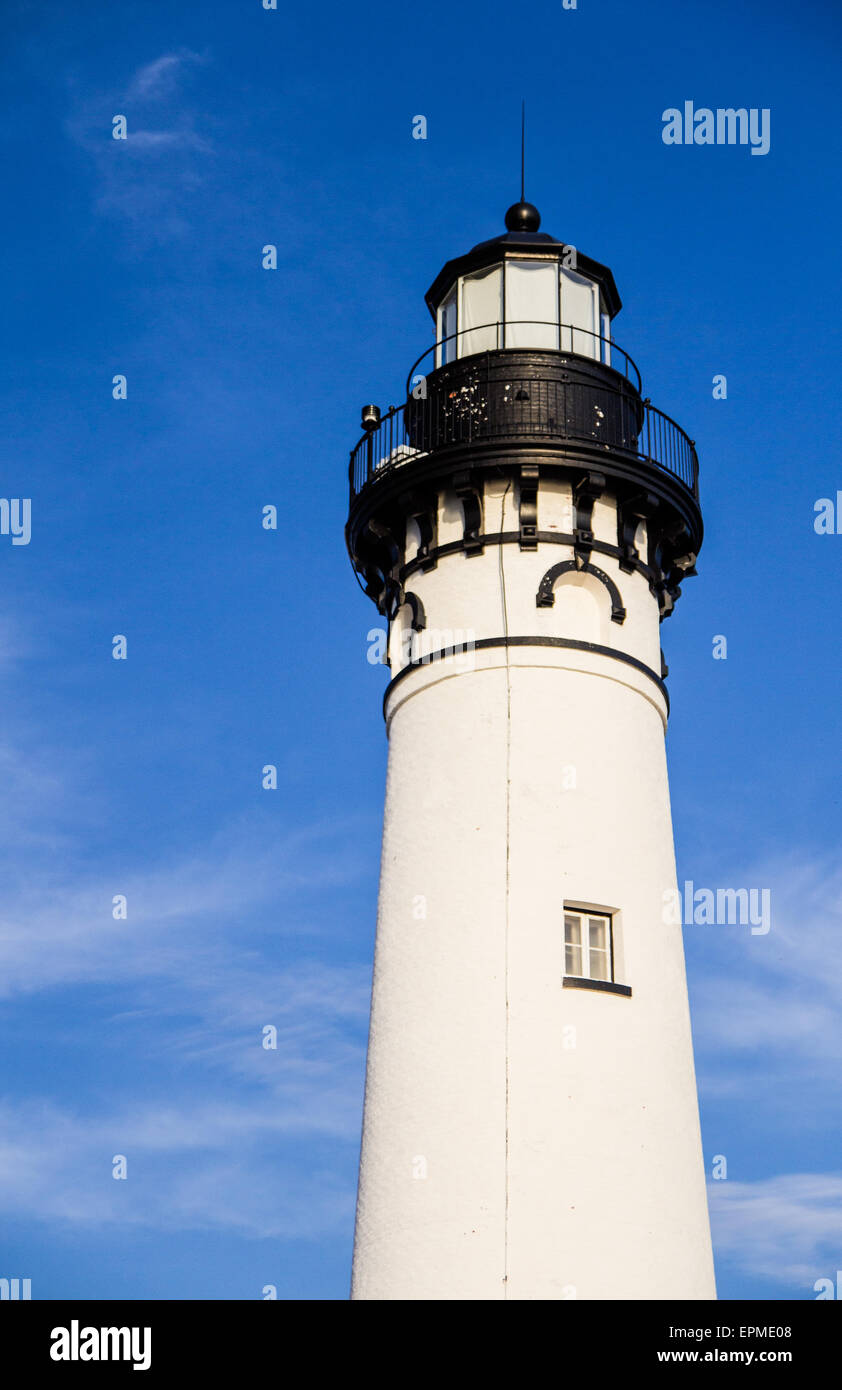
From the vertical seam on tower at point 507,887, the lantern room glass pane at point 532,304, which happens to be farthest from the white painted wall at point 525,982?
the lantern room glass pane at point 532,304

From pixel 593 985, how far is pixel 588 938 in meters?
0.71

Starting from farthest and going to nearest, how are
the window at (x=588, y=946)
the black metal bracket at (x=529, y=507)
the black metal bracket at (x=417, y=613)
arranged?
the black metal bracket at (x=417, y=613)
the black metal bracket at (x=529, y=507)
the window at (x=588, y=946)

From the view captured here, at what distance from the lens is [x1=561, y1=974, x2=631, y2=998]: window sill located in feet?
61.3

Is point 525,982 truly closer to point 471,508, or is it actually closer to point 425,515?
point 471,508

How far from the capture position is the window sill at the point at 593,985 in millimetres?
18672

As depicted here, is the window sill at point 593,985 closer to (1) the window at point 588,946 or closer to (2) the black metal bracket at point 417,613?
(1) the window at point 588,946

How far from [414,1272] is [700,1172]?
142 inches

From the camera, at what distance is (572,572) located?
21.0 meters

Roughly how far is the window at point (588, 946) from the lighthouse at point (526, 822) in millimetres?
41

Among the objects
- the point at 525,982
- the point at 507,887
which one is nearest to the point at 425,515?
the point at 507,887

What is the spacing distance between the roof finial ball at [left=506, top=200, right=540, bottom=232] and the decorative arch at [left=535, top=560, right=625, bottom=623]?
5591 mm

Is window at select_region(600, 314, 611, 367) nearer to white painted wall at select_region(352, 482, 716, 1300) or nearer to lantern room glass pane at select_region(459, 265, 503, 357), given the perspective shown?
lantern room glass pane at select_region(459, 265, 503, 357)

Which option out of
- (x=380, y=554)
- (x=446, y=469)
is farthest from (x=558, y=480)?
(x=380, y=554)
